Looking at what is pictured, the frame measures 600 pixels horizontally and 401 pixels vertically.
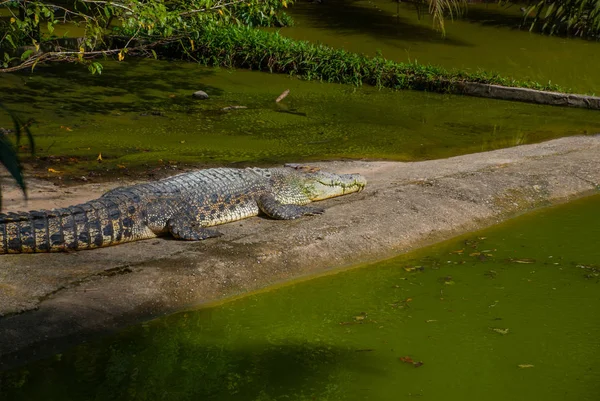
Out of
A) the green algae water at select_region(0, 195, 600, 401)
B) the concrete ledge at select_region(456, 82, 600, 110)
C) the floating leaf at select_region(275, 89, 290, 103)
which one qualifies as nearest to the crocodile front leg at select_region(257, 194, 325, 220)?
the green algae water at select_region(0, 195, 600, 401)

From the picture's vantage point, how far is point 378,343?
4.99 m

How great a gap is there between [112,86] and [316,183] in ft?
18.7

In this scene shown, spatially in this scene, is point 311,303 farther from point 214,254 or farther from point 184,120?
point 184,120

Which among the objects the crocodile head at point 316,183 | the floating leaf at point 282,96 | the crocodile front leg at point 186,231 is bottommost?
the floating leaf at point 282,96

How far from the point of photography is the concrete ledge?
12.2 metres

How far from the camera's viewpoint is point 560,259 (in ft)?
21.2

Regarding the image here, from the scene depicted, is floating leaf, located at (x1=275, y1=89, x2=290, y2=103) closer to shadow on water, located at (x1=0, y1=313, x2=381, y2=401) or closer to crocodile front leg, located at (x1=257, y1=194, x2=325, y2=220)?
crocodile front leg, located at (x1=257, y1=194, x2=325, y2=220)

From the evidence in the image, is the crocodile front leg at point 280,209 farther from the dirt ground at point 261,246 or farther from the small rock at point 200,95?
the small rock at point 200,95

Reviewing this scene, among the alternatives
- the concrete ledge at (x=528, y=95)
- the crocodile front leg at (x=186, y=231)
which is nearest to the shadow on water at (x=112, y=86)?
the concrete ledge at (x=528, y=95)

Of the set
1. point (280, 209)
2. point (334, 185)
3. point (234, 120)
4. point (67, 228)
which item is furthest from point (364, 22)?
point (67, 228)

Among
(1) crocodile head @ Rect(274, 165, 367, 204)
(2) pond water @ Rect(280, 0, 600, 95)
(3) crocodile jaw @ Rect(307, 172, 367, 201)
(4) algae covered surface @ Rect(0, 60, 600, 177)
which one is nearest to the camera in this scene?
(1) crocodile head @ Rect(274, 165, 367, 204)

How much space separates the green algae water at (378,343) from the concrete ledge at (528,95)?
20.6 feet

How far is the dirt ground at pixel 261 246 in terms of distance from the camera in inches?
196

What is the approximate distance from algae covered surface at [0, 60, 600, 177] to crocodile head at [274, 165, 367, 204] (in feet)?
4.80
